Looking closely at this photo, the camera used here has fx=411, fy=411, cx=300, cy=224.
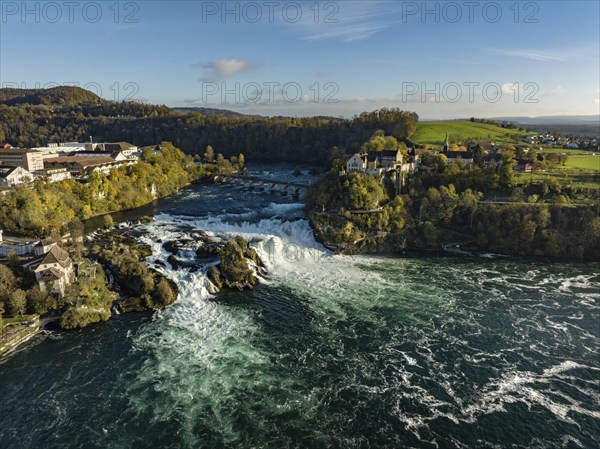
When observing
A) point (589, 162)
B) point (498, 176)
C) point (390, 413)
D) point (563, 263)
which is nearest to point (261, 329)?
point (390, 413)

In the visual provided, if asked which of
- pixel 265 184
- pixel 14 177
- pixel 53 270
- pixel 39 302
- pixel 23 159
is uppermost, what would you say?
pixel 23 159

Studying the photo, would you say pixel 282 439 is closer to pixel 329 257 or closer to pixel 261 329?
pixel 261 329

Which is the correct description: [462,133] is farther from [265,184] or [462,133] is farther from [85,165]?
[85,165]

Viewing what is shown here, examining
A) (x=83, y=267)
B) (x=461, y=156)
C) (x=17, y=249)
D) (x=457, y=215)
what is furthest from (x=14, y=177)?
(x=461, y=156)

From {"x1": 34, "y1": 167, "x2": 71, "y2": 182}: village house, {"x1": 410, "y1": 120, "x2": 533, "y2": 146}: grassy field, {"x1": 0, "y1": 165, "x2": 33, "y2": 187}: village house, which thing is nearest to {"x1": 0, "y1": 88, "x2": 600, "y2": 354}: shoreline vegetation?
{"x1": 34, "y1": 167, "x2": 71, "y2": 182}: village house

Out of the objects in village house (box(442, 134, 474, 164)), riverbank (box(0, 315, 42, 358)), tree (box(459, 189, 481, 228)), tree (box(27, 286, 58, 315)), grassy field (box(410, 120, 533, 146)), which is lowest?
riverbank (box(0, 315, 42, 358))

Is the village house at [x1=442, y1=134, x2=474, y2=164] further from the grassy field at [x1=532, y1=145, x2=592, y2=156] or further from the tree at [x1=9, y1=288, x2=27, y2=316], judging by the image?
the tree at [x1=9, y1=288, x2=27, y2=316]

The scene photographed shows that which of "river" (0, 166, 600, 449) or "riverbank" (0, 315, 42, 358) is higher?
"riverbank" (0, 315, 42, 358)

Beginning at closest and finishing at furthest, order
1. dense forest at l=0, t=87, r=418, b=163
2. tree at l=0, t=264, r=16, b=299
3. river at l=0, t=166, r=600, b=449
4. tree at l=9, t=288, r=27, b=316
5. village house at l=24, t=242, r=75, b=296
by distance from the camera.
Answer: river at l=0, t=166, r=600, b=449
tree at l=9, t=288, r=27, b=316
tree at l=0, t=264, r=16, b=299
village house at l=24, t=242, r=75, b=296
dense forest at l=0, t=87, r=418, b=163
